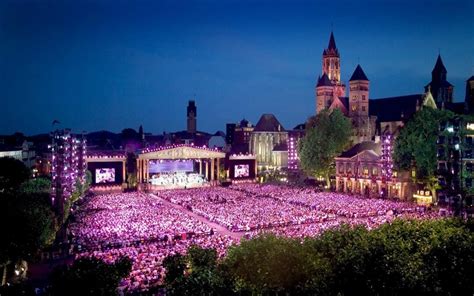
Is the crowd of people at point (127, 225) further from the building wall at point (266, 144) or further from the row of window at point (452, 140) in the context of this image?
the building wall at point (266, 144)

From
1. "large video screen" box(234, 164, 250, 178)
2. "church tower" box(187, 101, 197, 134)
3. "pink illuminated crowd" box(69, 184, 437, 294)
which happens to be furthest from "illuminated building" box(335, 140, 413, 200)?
"church tower" box(187, 101, 197, 134)

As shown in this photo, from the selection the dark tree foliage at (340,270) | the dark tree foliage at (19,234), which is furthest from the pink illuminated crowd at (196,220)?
the dark tree foliage at (340,270)

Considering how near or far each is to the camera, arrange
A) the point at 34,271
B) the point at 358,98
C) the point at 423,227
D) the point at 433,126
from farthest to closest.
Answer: the point at 358,98
the point at 433,126
the point at 34,271
the point at 423,227

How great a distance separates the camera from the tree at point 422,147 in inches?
2189

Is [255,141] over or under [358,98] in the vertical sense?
under

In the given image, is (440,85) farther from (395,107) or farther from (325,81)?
(325,81)

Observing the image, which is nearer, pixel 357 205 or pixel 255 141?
pixel 357 205

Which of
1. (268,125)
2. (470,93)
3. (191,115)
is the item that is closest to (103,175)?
(268,125)

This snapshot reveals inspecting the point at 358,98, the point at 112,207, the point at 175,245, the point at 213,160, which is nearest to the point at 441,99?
the point at 358,98

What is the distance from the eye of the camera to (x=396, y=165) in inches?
2377

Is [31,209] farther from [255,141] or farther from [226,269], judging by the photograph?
[255,141]

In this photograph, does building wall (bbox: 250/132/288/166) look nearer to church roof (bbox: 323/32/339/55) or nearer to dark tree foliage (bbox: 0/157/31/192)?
church roof (bbox: 323/32/339/55)

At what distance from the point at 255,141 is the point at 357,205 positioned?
6860 centimetres

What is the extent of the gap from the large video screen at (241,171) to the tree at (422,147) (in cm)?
3565
